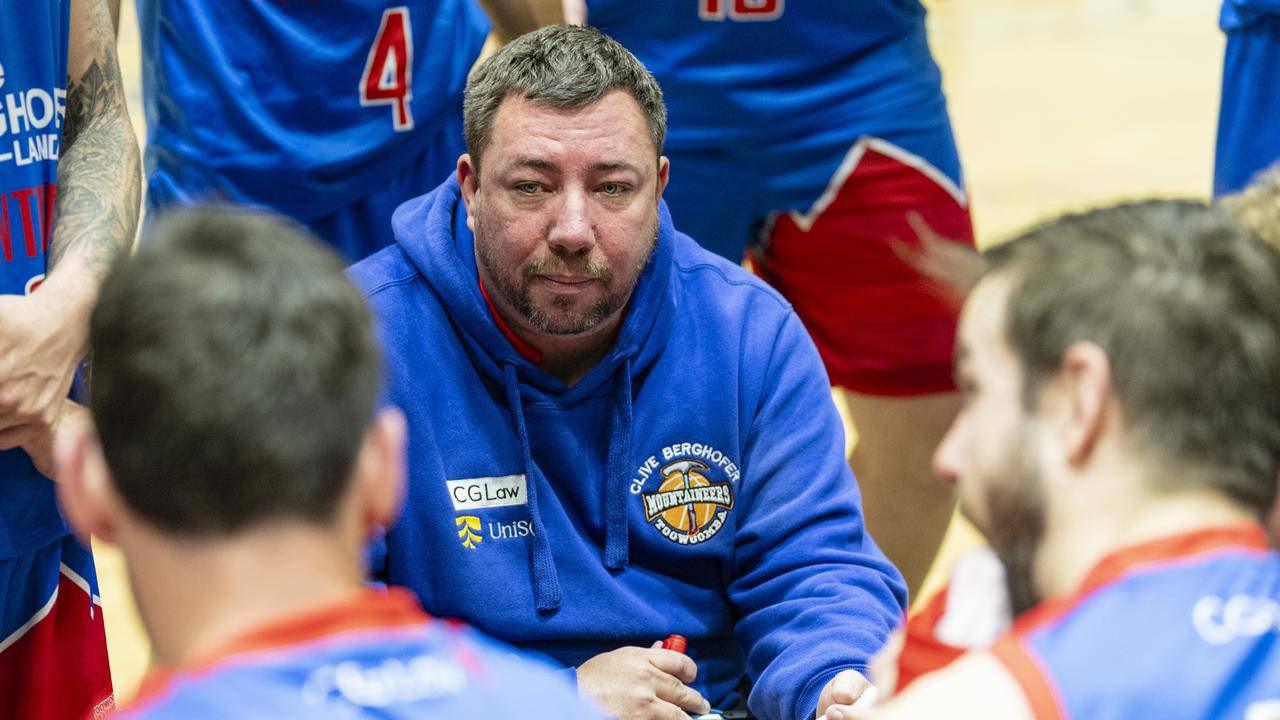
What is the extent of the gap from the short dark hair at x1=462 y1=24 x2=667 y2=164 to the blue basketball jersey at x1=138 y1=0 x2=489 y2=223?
0.61 metres

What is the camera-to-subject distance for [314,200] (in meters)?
3.25

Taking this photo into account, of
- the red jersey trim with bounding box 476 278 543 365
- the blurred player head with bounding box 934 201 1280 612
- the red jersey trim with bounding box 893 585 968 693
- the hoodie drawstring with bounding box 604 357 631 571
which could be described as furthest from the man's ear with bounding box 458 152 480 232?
the blurred player head with bounding box 934 201 1280 612

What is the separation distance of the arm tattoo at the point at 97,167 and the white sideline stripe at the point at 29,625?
496mm

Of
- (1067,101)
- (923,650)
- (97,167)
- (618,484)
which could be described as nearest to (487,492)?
(618,484)

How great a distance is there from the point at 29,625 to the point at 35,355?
45cm

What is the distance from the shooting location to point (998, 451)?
60.6 inches

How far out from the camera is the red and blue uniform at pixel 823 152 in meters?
3.41

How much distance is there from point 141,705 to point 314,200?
6.90 ft

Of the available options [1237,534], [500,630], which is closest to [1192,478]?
[1237,534]

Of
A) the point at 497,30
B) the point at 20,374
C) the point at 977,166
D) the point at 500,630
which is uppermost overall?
the point at 497,30

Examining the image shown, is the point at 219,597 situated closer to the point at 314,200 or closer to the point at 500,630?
the point at 500,630

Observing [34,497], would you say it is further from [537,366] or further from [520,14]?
[520,14]

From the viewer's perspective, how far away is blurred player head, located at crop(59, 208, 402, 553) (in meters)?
1.28

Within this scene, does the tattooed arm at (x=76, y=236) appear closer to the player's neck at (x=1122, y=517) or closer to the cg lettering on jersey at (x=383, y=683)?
the cg lettering on jersey at (x=383, y=683)
